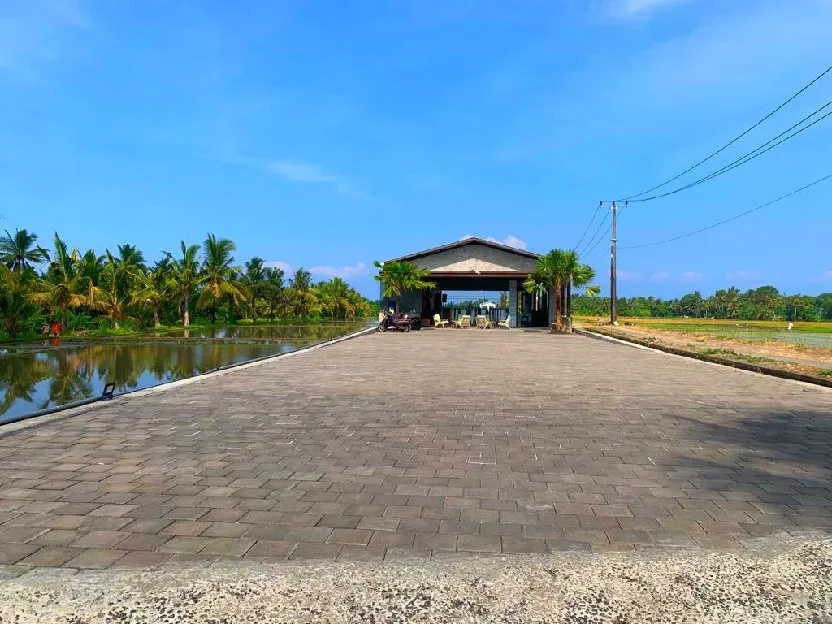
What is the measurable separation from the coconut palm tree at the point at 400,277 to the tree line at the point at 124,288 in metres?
17.6

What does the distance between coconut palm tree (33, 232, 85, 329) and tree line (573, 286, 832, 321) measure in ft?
265

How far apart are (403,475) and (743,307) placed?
12572 cm

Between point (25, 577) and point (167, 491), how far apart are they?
1.40m

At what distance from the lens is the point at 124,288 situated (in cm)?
4306

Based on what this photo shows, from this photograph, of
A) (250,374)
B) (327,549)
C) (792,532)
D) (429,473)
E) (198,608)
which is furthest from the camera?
(250,374)

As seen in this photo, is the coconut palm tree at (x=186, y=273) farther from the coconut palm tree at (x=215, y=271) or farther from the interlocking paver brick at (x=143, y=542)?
the interlocking paver brick at (x=143, y=542)

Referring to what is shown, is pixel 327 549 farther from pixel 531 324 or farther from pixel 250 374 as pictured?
pixel 531 324

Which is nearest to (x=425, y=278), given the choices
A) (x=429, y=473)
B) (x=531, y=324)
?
(x=531, y=324)

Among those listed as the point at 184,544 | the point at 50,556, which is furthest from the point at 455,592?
the point at 50,556

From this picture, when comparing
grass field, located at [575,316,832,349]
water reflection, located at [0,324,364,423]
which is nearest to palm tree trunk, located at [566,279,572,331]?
grass field, located at [575,316,832,349]

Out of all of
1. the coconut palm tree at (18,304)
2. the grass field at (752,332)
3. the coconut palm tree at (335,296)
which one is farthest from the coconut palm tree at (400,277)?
the coconut palm tree at (335,296)

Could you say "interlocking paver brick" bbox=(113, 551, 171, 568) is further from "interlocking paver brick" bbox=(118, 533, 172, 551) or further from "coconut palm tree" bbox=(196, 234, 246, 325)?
"coconut palm tree" bbox=(196, 234, 246, 325)

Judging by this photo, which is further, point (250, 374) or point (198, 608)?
point (250, 374)

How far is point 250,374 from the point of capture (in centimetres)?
1245
